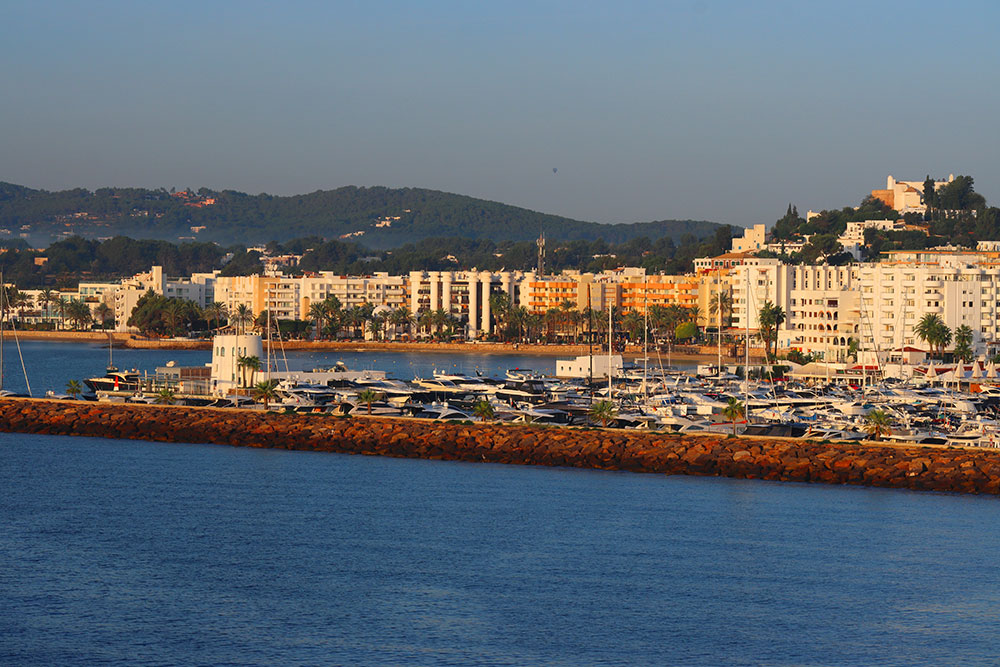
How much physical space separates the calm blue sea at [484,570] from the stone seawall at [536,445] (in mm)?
969

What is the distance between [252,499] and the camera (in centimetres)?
2981

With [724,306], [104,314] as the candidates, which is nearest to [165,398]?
[724,306]

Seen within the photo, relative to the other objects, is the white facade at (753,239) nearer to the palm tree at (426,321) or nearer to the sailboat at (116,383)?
the palm tree at (426,321)

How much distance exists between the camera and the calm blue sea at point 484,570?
19.0m

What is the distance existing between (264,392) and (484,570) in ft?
73.2

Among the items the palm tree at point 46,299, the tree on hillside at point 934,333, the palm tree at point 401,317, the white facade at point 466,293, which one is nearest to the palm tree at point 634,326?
the white facade at point 466,293

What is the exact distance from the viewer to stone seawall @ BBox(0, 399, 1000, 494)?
3216 cm

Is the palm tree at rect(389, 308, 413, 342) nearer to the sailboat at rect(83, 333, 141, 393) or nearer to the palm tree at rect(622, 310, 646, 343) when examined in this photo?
the palm tree at rect(622, 310, 646, 343)

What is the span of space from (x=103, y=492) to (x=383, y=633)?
1288cm

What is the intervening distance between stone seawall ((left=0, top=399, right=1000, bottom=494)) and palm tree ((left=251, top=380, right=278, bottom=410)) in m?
1.93

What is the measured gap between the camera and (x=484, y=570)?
23.1 metres

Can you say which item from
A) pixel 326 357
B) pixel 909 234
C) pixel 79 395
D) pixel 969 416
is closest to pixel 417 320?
pixel 326 357

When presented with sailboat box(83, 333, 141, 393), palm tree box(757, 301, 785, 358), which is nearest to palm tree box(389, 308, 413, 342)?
palm tree box(757, 301, 785, 358)

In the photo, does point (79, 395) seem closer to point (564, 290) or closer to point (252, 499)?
point (252, 499)
